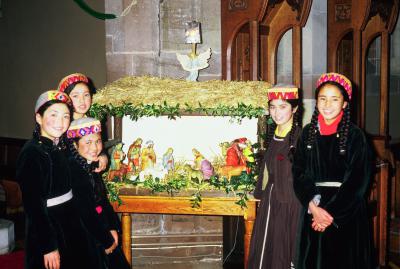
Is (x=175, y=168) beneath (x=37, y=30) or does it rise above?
beneath

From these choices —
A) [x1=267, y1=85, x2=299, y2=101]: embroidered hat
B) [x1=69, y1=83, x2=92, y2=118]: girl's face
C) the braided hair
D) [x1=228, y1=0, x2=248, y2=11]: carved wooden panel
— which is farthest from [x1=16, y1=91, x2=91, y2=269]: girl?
[x1=228, y1=0, x2=248, y2=11]: carved wooden panel

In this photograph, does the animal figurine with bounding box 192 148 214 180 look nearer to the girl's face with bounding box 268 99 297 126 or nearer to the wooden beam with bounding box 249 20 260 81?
the girl's face with bounding box 268 99 297 126

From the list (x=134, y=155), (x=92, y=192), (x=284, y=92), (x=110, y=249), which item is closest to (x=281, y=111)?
(x=284, y=92)

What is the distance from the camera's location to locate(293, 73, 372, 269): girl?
3.27 meters

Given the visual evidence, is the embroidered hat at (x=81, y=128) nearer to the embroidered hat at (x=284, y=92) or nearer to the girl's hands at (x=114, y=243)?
the girl's hands at (x=114, y=243)

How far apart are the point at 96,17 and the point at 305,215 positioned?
3739 millimetres

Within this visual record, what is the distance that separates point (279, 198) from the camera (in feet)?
12.2

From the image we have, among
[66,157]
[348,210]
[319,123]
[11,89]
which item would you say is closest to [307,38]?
[319,123]

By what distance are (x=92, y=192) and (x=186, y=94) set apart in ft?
4.35

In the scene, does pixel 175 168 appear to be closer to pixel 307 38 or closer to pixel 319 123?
pixel 319 123

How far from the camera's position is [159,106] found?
423 cm

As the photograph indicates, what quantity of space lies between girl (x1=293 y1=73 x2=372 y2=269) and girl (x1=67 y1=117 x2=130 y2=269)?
1.36 metres

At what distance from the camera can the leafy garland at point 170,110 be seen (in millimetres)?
4133

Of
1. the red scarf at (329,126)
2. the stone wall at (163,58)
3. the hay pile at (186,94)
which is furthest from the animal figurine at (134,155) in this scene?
the red scarf at (329,126)
